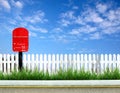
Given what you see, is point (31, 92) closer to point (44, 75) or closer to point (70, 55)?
point (44, 75)

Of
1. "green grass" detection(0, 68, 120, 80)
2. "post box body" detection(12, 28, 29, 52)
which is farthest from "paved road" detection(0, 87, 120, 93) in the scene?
"post box body" detection(12, 28, 29, 52)

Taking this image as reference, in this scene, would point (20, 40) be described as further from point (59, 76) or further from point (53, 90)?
point (53, 90)

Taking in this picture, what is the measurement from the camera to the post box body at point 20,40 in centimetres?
1603

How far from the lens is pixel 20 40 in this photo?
16078 millimetres

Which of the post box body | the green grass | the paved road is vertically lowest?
the paved road

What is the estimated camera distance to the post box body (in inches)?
631

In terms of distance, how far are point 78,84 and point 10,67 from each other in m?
9.28

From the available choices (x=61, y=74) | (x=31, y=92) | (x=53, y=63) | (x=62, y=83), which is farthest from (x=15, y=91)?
(x=53, y=63)

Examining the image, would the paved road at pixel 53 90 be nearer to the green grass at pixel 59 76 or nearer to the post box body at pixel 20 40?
the green grass at pixel 59 76

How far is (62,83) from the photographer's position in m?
11.0

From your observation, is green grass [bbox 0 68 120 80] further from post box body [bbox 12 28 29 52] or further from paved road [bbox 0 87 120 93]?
post box body [bbox 12 28 29 52]

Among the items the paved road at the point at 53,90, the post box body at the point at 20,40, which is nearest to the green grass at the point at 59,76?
the paved road at the point at 53,90

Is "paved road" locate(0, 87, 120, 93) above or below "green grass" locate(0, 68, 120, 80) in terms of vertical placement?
below

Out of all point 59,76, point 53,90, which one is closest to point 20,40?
point 59,76
